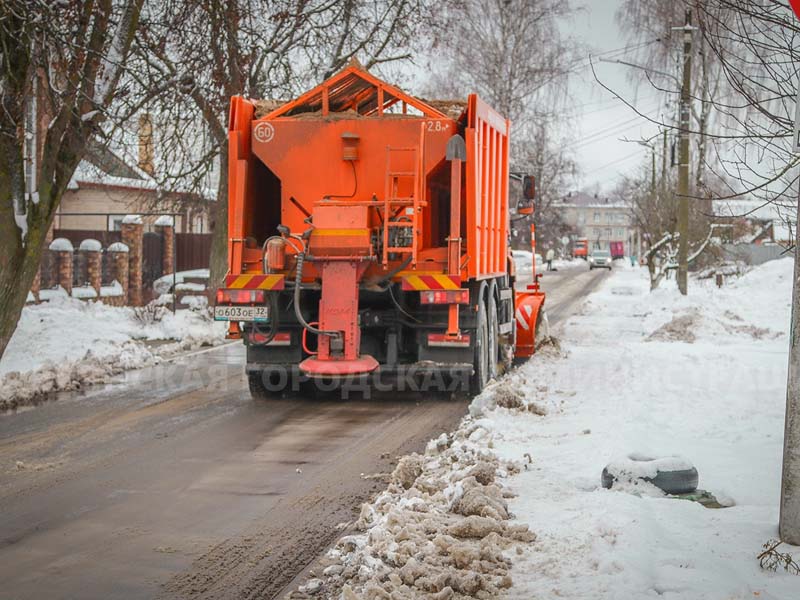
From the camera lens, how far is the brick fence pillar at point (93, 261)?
23.0 meters

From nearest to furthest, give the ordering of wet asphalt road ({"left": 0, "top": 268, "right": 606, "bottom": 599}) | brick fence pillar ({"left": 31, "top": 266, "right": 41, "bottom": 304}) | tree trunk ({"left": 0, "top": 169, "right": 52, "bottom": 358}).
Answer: wet asphalt road ({"left": 0, "top": 268, "right": 606, "bottom": 599}), tree trunk ({"left": 0, "top": 169, "right": 52, "bottom": 358}), brick fence pillar ({"left": 31, "top": 266, "right": 41, "bottom": 304})

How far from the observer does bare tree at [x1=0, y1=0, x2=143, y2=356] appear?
10969 millimetres

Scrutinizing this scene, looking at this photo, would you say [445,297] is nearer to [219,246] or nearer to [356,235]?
[356,235]

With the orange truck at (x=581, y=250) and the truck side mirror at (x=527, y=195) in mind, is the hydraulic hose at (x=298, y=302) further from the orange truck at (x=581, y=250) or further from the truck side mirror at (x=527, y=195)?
the orange truck at (x=581, y=250)

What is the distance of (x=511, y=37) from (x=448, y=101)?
2808 cm

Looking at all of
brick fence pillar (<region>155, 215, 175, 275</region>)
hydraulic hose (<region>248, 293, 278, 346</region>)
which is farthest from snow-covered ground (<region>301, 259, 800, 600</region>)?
brick fence pillar (<region>155, 215, 175, 275</region>)

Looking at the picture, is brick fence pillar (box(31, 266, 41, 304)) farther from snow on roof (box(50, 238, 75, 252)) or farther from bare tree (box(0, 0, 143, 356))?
bare tree (box(0, 0, 143, 356))

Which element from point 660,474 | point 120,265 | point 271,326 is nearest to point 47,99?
point 271,326

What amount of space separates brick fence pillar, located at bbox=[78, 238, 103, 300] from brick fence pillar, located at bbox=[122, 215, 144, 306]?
181 cm

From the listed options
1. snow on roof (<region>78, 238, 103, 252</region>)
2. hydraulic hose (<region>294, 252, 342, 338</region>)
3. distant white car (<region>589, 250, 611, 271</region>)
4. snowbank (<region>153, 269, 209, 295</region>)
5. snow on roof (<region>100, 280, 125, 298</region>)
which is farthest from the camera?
distant white car (<region>589, 250, 611, 271</region>)

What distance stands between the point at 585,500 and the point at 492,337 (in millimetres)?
6537

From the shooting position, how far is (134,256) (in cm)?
2506

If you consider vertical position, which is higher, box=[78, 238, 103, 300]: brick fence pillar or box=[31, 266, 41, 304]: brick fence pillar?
box=[78, 238, 103, 300]: brick fence pillar

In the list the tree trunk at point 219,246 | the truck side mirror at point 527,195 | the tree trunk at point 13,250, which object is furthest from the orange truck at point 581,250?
the tree trunk at point 13,250
